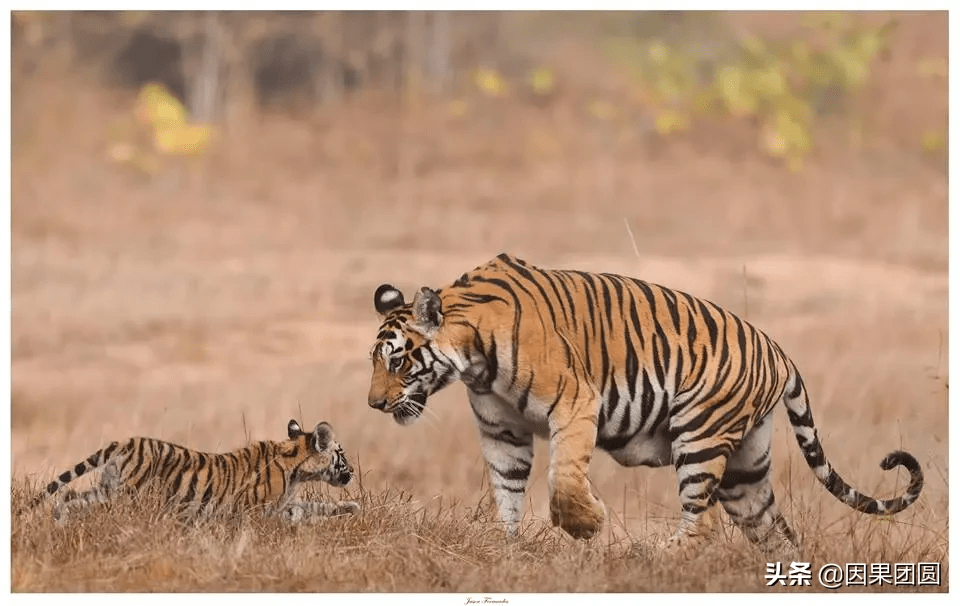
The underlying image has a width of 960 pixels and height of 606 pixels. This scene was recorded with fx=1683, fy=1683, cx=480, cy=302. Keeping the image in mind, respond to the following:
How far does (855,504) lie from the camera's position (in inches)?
305

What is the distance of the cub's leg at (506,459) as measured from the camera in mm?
7355

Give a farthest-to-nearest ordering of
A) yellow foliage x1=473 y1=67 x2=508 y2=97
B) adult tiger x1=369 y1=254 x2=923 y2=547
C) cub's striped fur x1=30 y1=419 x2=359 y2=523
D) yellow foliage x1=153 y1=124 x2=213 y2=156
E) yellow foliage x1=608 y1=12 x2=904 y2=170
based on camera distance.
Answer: yellow foliage x1=473 y1=67 x2=508 y2=97, yellow foliage x1=608 y1=12 x2=904 y2=170, yellow foliage x1=153 y1=124 x2=213 y2=156, cub's striped fur x1=30 y1=419 x2=359 y2=523, adult tiger x1=369 y1=254 x2=923 y2=547

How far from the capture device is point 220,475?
7250 mm

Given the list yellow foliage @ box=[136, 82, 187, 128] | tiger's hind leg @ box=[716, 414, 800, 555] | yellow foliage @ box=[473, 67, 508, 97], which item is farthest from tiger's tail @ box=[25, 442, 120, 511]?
yellow foliage @ box=[473, 67, 508, 97]

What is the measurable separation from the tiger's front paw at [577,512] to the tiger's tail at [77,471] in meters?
1.88

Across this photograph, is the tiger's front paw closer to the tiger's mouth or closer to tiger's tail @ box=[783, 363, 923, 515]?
the tiger's mouth

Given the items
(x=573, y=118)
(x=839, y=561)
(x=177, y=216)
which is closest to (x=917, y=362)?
(x=839, y=561)

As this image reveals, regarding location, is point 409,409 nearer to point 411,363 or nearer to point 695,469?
point 411,363

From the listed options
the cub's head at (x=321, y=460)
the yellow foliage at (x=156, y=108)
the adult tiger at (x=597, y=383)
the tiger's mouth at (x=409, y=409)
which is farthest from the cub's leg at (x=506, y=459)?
the yellow foliage at (x=156, y=108)

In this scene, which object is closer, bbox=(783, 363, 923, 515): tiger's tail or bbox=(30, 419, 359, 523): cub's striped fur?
bbox=(30, 419, 359, 523): cub's striped fur

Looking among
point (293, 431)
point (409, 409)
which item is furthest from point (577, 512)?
point (293, 431)

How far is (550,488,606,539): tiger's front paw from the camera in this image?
6.84 metres

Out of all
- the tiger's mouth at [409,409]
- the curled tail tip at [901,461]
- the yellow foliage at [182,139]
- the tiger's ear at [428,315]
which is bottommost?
the curled tail tip at [901,461]

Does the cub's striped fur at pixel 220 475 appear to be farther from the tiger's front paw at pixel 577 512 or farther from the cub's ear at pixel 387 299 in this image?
the tiger's front paw at pixel 577 512
